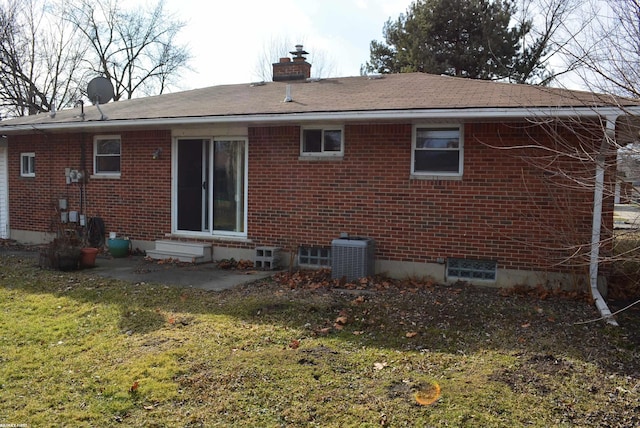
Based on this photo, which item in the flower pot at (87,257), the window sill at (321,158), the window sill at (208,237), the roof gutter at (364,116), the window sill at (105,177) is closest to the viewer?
the roof gutter at (364,116)

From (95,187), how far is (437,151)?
7501 millimetres

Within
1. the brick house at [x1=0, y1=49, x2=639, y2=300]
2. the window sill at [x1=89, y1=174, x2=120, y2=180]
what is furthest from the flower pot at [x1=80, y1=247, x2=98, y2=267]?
the window sill at [x1=89, y1=174, x2=120, y2=180]

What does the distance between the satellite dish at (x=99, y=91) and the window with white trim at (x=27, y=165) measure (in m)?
2.06

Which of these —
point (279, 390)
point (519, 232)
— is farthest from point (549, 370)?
point (519, 232)

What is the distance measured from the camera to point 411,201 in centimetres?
865

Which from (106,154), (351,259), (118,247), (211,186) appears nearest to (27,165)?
(106,154)

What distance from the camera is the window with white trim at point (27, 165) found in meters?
12.6

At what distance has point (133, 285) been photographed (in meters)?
8.12

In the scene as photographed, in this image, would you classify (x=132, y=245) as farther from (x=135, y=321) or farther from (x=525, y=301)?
(x=525, y=301)

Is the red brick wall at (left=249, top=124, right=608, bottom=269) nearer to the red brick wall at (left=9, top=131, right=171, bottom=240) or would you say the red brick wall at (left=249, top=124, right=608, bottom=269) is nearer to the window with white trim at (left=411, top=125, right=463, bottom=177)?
the window with white trim at (left=411, top=125, right=463, bottom=177)

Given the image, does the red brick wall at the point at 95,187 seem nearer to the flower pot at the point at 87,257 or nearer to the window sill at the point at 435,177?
the flower pot at the point at 87,257

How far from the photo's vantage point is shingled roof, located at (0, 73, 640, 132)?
750 cm

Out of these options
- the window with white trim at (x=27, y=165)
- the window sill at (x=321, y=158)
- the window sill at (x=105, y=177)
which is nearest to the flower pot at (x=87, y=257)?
the window sill at (x=105, y=177)

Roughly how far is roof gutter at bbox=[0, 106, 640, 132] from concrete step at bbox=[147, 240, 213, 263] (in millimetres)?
2321
